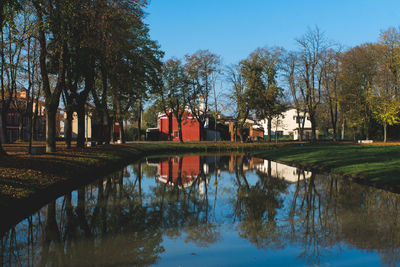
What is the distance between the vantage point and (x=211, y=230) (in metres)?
7.87

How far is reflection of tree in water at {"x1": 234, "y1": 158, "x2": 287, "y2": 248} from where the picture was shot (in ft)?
24.0

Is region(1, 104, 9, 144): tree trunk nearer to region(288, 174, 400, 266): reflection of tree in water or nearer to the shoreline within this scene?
the shoreline

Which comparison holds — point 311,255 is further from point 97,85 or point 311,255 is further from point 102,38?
point 97,85

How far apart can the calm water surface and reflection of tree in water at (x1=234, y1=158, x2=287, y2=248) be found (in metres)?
0.02

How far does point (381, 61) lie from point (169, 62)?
33203mm

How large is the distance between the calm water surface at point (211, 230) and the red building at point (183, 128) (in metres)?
59.8

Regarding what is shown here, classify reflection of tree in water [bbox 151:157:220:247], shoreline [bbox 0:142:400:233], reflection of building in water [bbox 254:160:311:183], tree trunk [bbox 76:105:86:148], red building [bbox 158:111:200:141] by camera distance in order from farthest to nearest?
red building [bbox 158:111:200:141] → tree trunk [bbox 76:105:86:148] → reflection of building in water [bbox 254:160:311:183] → shoreline [bbox 0:142:400:233] → reflection of tree in water [bbox 151:157:220:247]

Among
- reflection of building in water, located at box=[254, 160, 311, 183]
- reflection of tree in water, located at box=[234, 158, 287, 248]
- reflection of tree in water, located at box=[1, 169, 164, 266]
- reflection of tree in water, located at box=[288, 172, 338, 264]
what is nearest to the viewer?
reflection of tree in water, located at box=[1, 169, 164, 266]

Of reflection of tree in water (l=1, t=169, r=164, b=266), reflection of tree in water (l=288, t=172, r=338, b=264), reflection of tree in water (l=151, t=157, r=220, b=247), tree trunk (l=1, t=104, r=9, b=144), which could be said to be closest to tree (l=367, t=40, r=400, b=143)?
reflection of tree in water (l=151, t=157, r=220, b=247)

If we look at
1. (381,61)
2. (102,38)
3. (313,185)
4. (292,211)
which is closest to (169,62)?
(381,61)

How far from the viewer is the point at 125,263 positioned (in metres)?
5.83

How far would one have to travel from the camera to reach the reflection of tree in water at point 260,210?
7313mm

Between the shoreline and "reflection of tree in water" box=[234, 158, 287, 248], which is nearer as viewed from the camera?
"reflection of tree in water" box=[234, 158, 287, 248]

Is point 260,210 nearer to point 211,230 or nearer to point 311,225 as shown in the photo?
point 311,225
